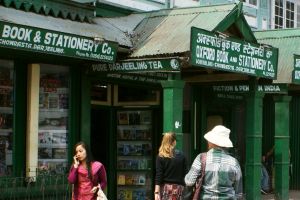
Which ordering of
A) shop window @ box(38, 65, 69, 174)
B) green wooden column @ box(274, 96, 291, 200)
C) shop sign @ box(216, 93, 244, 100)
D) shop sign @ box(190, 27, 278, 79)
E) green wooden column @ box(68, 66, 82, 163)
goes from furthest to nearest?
1. shop sign @ box(216, 93, 244, 100)
2. green wooden column @ box(274, 96, 291, 200)
3. green wooden column @ box(68, 66, 82, 163)
4. shop window @ box(38, 65, 69, 174)
5. shop sign @ box(190, 27, 278, 79)

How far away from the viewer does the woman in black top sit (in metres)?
9.52

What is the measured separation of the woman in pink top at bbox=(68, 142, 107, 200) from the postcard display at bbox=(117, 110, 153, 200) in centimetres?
580

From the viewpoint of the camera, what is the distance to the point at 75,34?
1052 cm

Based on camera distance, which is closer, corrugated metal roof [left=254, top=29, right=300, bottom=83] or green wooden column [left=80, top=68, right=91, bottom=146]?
green wooden column [left=80, top=68, right=91, bottom=146]

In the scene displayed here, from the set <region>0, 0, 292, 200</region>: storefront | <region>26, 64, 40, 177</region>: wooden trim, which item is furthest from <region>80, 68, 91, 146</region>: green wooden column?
<region>26, 64, 40, 177</region>: wooden trim

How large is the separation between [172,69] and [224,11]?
176cm

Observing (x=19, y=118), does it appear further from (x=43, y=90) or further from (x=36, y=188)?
(x=36, y=188)

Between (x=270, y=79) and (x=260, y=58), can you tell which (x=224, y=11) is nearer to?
(x=260, y=58)

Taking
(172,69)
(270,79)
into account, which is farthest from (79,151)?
(270,79)

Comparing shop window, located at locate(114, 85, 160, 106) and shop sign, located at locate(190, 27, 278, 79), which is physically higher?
shop sign, located at locate(190, 27, 278, 79)

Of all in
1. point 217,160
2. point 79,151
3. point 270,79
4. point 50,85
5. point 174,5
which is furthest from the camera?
point 174,5

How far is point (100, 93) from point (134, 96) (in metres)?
0.99

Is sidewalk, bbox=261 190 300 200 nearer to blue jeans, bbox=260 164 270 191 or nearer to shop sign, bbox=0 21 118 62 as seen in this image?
blue jeans, bbox=260 164 270 191

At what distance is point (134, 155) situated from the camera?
580 inches
